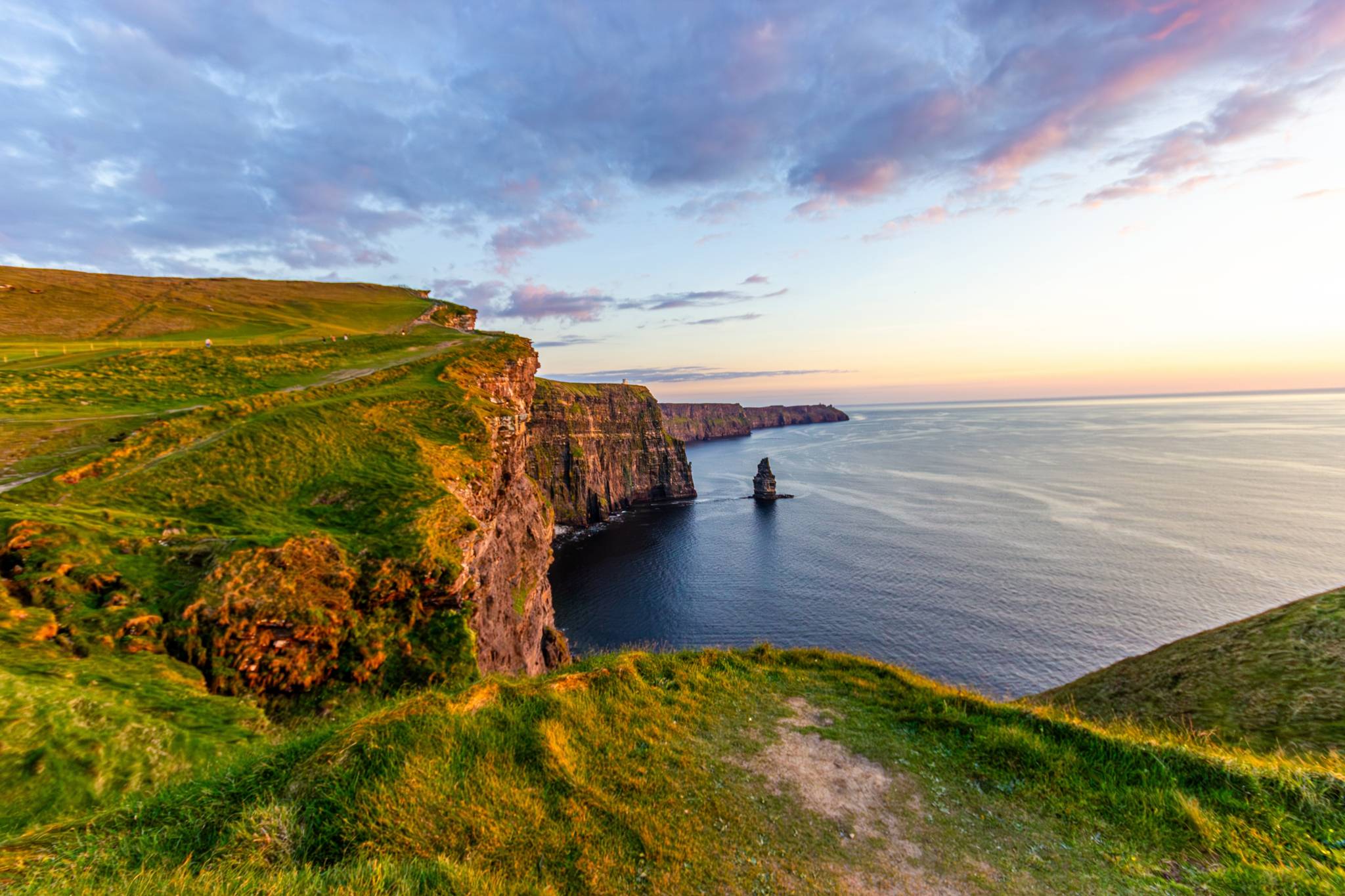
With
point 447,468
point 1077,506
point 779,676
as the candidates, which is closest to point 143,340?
point 447,468

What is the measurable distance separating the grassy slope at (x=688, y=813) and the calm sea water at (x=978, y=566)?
37934mm

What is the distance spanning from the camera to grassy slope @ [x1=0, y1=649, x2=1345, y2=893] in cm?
588

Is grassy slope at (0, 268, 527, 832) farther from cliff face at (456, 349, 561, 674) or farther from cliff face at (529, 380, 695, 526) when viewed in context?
cliff face at (529, 380, 695, 526)

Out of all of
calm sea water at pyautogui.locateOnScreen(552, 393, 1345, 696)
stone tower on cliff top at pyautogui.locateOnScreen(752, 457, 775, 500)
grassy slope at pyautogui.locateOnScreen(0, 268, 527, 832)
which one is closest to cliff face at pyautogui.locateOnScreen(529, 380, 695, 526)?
calm sea water at pyautogui.locateOnScreen(552, 393, 1345, 696)

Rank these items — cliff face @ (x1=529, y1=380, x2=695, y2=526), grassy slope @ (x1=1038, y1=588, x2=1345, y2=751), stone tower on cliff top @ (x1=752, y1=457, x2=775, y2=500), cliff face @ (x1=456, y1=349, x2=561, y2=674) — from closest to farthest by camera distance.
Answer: grassy slope @ (x1=1038, y1=588, x2=1345, y2=751), cliff face @ (x1=456, y1=349, x2=561, y2=674), cliff face @ (x1=529, y1=380, x2=695, y2=526), stone tower on cliff top @ (x1=752, y1=457, x2=775, y2=500)

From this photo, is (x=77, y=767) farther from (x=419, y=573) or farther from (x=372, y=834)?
(x=419, y=573)

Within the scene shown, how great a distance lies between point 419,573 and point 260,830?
1213 cm

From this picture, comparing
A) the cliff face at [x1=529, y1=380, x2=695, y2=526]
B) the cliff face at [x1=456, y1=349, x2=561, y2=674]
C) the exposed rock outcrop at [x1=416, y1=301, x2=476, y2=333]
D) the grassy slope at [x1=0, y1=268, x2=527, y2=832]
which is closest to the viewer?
the grassy slope at [x1=0, y1=268, x2=527, y2=832]

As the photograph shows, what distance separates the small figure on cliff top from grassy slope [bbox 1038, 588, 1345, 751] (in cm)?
9034

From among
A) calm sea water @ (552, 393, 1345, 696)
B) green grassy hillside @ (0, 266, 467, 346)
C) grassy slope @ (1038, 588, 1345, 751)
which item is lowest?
calm sea water @ (552, 393, 1345, 696)

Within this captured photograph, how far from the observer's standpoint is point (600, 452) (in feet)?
386

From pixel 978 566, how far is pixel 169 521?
250 ft

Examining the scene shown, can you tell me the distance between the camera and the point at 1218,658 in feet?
56.7

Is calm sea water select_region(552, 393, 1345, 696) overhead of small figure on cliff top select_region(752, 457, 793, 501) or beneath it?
beneath
